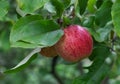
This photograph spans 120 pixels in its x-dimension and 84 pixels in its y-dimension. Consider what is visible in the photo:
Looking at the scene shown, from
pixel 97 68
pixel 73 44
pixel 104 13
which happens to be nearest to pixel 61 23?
pixel 73 44

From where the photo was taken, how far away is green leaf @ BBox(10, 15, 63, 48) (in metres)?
1.18

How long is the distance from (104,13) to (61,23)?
0.64 feet

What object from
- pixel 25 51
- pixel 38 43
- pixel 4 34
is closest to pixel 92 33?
pixel 38 43

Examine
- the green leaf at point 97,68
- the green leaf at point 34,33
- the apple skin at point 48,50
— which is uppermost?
the green leaf at point 34,33

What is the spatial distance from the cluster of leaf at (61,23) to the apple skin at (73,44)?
1.2 inches

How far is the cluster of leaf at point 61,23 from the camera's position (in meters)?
1.16

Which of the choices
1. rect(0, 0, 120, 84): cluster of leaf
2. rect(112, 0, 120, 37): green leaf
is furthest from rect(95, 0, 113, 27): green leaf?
rect(112, 0, 120, 37): green leaf

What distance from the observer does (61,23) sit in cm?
131

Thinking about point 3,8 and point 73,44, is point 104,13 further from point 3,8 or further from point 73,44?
point 3,8

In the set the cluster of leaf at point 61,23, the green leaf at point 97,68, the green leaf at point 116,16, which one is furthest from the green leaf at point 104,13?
the green leaf at point 116,16

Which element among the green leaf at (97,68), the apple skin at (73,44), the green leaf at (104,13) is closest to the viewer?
the apple skin at (73,44)

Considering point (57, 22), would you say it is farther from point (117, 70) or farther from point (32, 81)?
point (32, 81)

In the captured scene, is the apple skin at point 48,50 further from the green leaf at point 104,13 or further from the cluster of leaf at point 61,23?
the green leaf at point 104,13

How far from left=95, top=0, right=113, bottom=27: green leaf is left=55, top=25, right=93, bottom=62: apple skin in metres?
0.16
